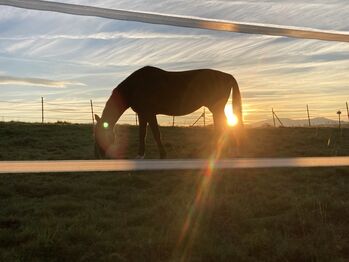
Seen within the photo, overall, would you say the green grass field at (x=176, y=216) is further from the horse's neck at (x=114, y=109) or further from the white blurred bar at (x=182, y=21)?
the white blurred bar at (x=182, y=21)

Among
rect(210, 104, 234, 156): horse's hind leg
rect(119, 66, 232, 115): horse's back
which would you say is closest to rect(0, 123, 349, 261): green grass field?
rect(210, 104, 234, 156): horse's hind leg

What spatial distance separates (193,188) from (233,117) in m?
2.58

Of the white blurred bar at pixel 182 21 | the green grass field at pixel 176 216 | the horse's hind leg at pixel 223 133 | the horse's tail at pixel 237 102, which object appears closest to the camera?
the white blurred bar at pixel 182 21

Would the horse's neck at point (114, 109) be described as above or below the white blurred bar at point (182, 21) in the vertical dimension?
below

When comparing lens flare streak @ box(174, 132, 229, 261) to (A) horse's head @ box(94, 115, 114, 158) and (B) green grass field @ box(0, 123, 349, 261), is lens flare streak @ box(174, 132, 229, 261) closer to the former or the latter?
(B) green grass field @ box(0, 123, 349, 261)

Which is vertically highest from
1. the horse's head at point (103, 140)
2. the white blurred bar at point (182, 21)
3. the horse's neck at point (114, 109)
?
the white blurred bar at point (182, 21)

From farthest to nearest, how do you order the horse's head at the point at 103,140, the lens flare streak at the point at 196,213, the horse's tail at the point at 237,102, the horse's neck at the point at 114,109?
the horse's neck at the point at 114,109 → the horse's tail at the point at 237,102 → the horse's head at the point at 103,140 → the lens flare streak at the point at 196,213

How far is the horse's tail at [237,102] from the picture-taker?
5.85 metres

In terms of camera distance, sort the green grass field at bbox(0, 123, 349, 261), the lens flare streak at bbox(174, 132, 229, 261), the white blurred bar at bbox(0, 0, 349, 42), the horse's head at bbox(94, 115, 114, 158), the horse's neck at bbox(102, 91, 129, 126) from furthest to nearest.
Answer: the horse's neck at bbox(102, 91, 129, 126), the horse's head at bbox(94, 115, 114, 158), the green grass field at bbox(0, 123, 349, 261), the lens flare streak at bbox(174, 132, 229, 261), the white blurred bar at bbox(0, 0, 349, 42)

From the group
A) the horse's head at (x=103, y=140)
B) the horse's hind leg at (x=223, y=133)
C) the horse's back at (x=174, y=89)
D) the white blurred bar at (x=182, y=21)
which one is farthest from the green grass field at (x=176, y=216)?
the white blurred bar at (x=182, y=21)

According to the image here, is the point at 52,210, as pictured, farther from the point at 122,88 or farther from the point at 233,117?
the point at 233,117

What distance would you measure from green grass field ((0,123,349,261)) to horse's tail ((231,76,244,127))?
1194 millimetres

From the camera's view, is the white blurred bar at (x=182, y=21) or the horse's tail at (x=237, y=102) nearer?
the white blurred bar at (x=182, y=21)

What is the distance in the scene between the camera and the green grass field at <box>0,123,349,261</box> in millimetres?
4305
